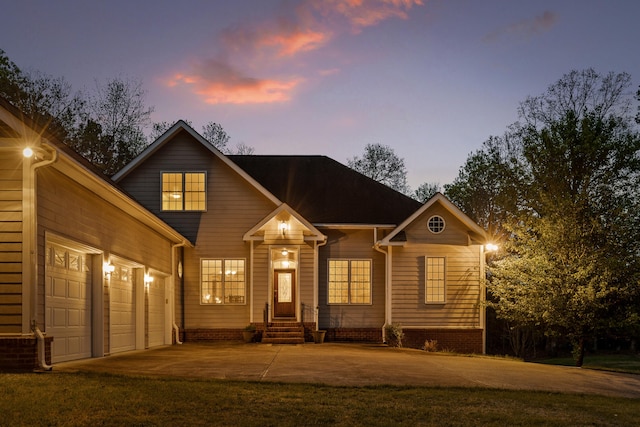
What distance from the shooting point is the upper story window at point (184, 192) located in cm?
2153

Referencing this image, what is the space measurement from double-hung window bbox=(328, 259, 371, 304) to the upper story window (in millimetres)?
4938

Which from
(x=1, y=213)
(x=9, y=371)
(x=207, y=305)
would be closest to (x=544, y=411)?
(x=9, y=371)

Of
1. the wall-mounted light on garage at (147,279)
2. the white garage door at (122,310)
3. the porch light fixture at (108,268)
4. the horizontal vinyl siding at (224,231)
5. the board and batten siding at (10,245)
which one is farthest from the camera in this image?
the horizontal vinyl siding at (224,231)

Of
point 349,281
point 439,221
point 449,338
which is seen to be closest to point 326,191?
point 349,281

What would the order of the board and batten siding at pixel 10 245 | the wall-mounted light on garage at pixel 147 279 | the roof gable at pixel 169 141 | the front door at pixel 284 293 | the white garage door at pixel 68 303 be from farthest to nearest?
the front door at pixel 284 293
the roof gable at pixel 169 141
the wall-mounted light on garage at pixel 147 279
the white garage door at pixel 68 303
the board and batten siding at pixel 10 245

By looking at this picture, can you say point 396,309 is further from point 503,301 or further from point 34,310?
point 34,310

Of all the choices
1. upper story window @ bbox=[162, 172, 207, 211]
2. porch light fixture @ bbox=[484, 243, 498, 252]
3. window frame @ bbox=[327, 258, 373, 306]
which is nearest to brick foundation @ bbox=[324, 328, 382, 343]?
window frame @ bbox=[327, 258, 373, 306]

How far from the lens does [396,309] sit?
70.8 ft

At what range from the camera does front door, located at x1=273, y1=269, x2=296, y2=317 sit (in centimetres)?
2188

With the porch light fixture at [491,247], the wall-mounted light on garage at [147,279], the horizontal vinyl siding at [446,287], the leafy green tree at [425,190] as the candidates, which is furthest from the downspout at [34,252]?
the leafy green tree at [425,190]

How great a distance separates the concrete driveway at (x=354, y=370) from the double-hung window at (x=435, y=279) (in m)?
5.59

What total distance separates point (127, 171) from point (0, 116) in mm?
11631

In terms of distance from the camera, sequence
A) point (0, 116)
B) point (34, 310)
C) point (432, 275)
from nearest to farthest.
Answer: point (0, 116)
point (34, 310)
point (432, 275)

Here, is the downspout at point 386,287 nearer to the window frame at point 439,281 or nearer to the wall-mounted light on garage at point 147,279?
the window frame at point 439,281
